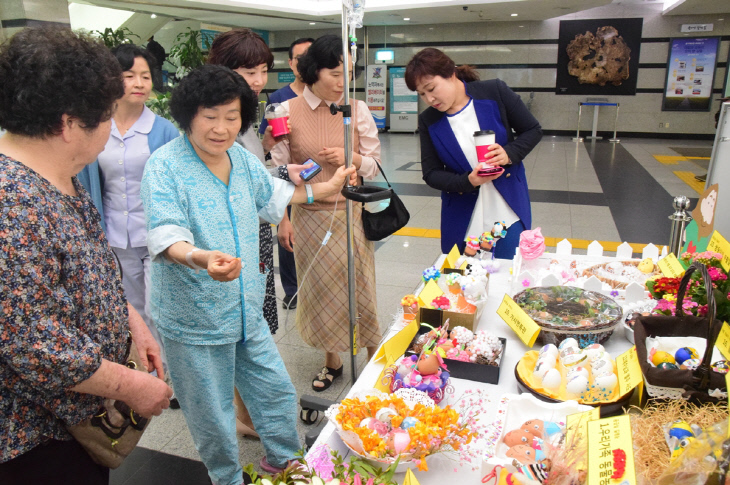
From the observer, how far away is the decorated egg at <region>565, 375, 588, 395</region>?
1.26 meters

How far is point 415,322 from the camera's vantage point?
5.18 feet

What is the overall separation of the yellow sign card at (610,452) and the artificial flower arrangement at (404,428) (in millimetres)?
298

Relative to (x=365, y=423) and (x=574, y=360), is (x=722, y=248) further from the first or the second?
(x=365, y=423)

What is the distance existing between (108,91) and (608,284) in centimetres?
176

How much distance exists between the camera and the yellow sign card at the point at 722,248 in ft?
5.24

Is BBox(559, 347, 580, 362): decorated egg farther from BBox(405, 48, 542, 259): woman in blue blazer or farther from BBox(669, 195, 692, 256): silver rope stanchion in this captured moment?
BBox(669, 195, 692, 256): silver rope stanchion

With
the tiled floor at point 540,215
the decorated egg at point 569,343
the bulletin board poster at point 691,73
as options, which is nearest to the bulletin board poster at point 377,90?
the tiled floor at point 540,215

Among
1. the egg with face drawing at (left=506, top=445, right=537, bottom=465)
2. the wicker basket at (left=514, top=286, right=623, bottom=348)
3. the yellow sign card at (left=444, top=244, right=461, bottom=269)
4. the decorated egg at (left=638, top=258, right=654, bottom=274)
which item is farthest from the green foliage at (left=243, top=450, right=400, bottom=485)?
the decorated egg at (left=638, top=258, right=654, bottom=274)

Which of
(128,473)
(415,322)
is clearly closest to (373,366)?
(415,322)

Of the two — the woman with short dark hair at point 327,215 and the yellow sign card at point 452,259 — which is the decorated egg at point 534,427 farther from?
the woman with short dark hair at point 327,215

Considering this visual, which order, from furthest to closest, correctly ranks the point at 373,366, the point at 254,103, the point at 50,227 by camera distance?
the point at 254,103
the point at 373,366
the point at 50,227

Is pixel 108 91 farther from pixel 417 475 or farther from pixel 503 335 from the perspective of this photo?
pixel 503 335

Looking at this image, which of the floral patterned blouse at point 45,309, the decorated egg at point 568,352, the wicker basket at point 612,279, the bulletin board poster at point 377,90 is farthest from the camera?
the bulletin board poster at point 377,90

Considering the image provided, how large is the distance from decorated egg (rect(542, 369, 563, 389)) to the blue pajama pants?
863mm
